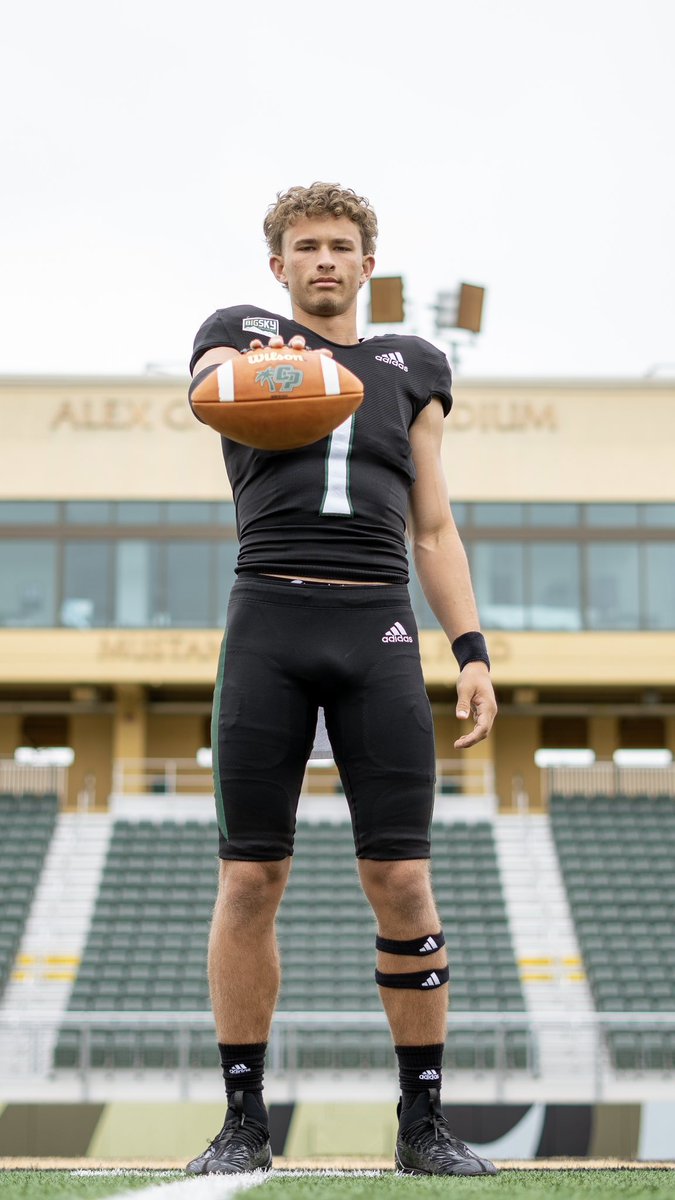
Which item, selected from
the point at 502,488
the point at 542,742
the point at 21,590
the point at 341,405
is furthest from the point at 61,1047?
the point at 542,742

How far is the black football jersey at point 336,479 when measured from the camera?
340 centimetres

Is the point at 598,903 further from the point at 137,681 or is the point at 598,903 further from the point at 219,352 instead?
the point at 219,352

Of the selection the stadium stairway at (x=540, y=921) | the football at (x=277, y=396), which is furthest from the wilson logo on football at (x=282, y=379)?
the stadium stairway at (x=540, y=921)

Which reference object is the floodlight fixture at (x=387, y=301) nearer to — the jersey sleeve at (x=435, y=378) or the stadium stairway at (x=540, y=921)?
the stadium stairway at (x=540, y=921)

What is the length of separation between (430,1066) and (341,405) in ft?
5.03

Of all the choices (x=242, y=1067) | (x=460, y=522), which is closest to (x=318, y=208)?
(x=242, y=1067)

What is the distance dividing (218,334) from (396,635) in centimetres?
88

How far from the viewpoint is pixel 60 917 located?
65.9 feet

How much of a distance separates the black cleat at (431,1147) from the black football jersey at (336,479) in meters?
1.24

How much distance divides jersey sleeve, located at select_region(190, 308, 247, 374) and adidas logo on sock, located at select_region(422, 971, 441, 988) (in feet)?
5.19

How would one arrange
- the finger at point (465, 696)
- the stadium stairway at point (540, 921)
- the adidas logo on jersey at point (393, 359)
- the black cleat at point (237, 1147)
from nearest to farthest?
1. the black cleat at point (237, 1147)
2. the finger at point (465, 696)
3. the adidas logo on jersey at point (393, 359)
4. the stadium stairway at point (540, 921)

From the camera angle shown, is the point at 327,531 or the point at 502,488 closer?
the point at 327,531

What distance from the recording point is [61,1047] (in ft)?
42.0

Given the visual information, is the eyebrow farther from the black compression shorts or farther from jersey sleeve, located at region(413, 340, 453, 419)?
the black compression shorts
